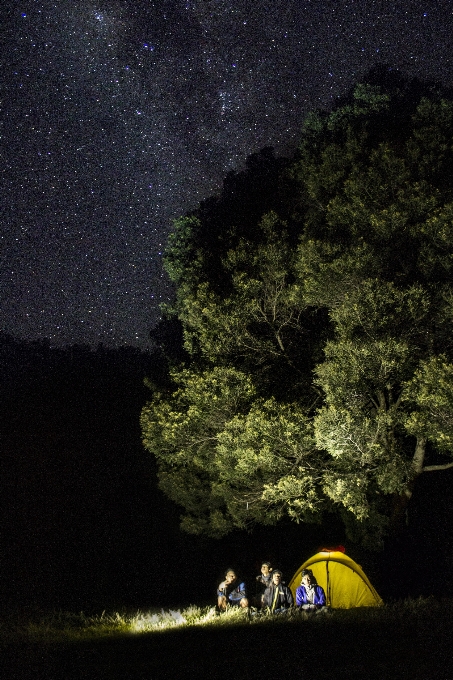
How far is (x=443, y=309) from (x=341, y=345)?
2.13 metres

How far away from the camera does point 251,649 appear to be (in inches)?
217

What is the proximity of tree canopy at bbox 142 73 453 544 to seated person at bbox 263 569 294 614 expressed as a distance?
181 cm

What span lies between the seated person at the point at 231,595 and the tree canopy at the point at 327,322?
175 cm

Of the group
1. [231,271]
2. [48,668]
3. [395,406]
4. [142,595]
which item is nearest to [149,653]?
[48,668]

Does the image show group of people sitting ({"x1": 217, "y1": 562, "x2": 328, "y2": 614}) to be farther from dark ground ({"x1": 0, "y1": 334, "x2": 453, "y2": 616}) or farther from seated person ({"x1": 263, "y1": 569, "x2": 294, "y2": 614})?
dark ground ({"x1": 0, "y1": 334, "x2": 453, "y2": 616})

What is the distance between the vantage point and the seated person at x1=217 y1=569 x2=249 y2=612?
884 centimetres

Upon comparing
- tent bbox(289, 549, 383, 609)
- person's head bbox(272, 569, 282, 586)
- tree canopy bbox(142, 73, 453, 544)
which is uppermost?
tree canopy bbox(142, 73, 453, 544)

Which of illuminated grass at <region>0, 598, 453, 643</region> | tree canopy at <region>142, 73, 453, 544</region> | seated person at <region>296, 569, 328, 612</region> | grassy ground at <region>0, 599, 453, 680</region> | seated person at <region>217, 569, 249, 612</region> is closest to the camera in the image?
grassy ground at <region>0, 599, 453, 680</region>

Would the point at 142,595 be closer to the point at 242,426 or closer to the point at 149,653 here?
the point at 242,426

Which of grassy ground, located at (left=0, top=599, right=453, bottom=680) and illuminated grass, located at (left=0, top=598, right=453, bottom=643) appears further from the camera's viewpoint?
illuminated grass, located at (left=0, top=598, right=453, bottom=643)

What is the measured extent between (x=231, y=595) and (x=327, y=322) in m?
6.62

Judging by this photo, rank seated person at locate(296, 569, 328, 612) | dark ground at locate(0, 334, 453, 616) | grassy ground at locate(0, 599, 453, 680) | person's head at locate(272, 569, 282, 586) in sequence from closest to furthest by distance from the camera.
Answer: grassy ground at locate(0, 599, 453, 680), seated person at locate(296, 569, 328, 612), person's head at locate(272, 569, 282, 586), dark ground at locate(0, 334, 453, 616)

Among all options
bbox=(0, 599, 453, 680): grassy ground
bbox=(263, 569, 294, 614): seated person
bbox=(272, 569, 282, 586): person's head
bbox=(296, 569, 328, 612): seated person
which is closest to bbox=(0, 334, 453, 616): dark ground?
bbox=(296, 569, 328, 612): seated person

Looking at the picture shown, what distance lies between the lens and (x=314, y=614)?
24.5 feet
